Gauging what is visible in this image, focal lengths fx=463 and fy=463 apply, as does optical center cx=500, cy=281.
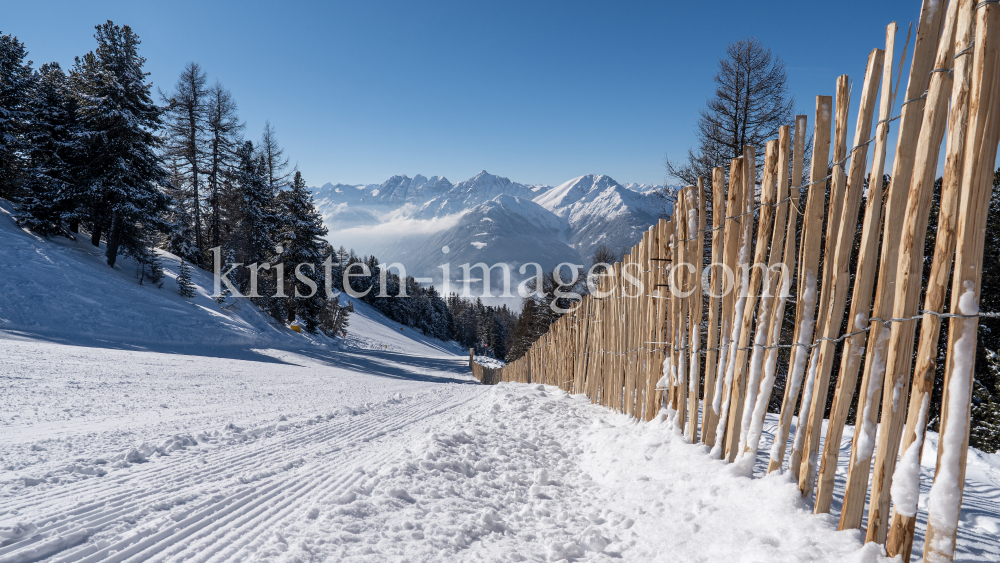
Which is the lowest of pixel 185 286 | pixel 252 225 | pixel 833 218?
pixel 185 286

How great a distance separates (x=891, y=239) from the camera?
1.88m

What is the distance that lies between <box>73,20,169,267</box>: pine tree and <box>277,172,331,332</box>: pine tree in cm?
608

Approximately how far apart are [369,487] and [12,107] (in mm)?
29857

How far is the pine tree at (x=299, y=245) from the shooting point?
82.2 ft

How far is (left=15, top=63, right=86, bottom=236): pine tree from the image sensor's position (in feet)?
59.3

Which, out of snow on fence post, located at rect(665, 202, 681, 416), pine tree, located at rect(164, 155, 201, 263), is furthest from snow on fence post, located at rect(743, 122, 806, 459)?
pine tree, located at rect(164, 155, 201, 263)

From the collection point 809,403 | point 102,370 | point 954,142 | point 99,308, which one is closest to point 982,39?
point 954,142

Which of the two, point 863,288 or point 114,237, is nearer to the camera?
point 863,288

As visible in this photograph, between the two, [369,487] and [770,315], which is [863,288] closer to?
[770,315]

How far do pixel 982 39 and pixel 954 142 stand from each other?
13.2 inches

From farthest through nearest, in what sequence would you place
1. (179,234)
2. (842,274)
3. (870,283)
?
(179,234), (842,274), (870,283)

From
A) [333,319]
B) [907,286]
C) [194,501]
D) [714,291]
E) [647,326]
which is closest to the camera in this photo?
[907,286]

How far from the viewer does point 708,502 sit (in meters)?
2.58

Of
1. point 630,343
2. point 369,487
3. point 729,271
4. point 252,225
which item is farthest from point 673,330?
point 252,225
